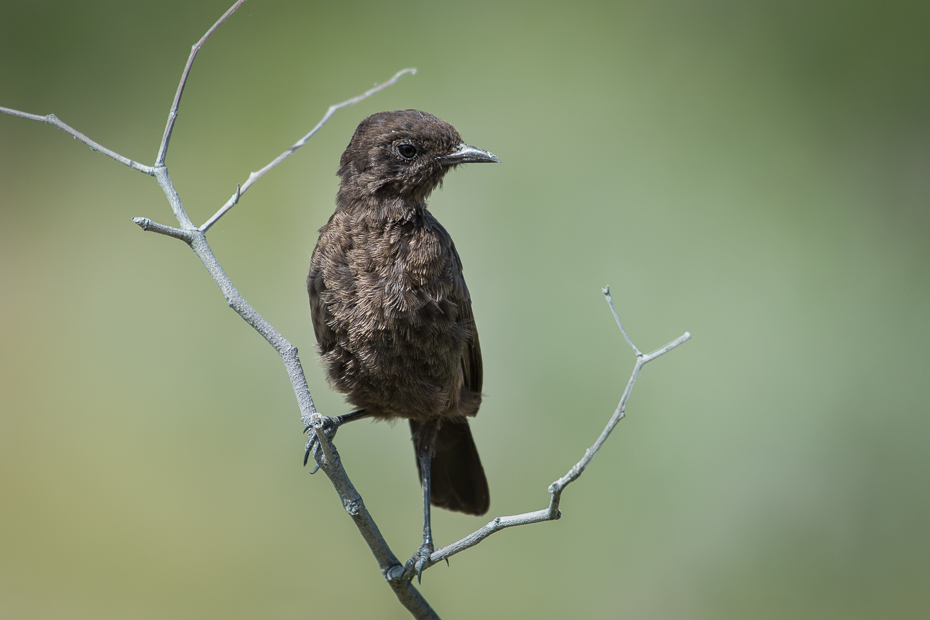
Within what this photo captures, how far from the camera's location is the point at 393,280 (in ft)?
9.40

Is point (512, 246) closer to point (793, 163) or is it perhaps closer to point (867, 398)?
point (793, 163)

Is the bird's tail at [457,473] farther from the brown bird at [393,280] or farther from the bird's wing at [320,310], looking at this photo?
the bird's wing at [320,310]

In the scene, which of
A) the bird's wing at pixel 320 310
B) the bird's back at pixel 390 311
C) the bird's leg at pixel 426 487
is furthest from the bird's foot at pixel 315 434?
the bird's leg at pixel 426 487

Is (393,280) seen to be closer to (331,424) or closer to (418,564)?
(331,424)

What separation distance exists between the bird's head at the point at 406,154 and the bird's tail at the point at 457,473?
1.20m

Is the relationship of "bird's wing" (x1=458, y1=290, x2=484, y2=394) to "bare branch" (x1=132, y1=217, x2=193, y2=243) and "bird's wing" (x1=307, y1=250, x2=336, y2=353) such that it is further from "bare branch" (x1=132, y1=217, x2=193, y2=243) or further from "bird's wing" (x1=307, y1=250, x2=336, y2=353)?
"bare branch" (x1=132, y1=217, x2=193, y2=243)

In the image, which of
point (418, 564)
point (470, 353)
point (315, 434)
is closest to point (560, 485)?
point (418, 564)

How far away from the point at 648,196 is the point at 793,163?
3.80 ft

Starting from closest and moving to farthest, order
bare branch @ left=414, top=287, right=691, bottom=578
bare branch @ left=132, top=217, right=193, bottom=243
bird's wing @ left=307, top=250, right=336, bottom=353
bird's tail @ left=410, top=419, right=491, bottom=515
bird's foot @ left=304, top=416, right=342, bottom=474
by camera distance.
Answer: bare branch @ left=414, top=287, right=691, bottom=578
bare branch @ left=132, top=217, right=193, bottom=243
bird's foot @ left=304, top=416, right=342, bottom=474
bird's wing @ left=307, top=250, right=336, bottom=353
bird's tail @ left=410, top=419, right=491, bottom=515

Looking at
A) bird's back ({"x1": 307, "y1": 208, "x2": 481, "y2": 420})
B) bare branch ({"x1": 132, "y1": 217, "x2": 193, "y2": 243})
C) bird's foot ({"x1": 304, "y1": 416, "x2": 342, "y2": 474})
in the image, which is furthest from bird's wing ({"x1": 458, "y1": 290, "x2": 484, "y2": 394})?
bare branch ({"x1": 132, "y1": 217, "x2": 193, "y2": 243})

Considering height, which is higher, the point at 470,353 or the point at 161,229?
the point at 161,229

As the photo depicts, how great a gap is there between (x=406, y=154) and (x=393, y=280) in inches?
20.0

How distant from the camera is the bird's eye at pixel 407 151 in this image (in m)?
2.91

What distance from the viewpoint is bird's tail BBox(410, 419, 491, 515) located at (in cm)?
359
